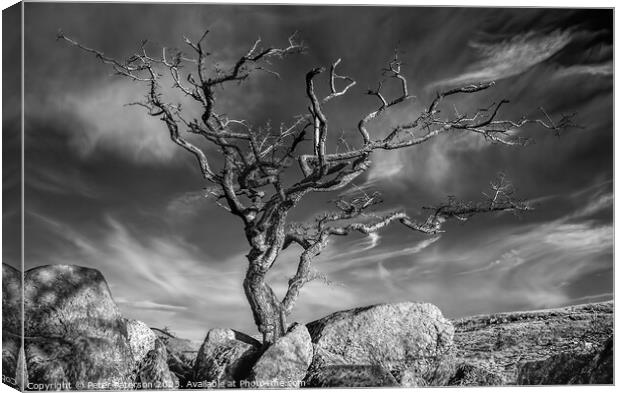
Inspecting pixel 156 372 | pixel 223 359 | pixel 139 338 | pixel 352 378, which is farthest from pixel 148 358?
pixel 352 378

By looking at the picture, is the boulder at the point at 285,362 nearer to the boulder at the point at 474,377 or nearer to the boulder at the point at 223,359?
the boulder at the point at 223,359

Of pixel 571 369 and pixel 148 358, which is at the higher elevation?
pixel 148 358

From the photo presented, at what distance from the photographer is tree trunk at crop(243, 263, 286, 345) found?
32.3ft

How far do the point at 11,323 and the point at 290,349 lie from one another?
3147mm

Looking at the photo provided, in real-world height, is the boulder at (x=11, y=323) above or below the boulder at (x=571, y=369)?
above

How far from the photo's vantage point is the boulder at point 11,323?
8477 millimetres

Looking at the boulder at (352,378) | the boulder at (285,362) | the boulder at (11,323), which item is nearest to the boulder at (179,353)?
the boulder at (285,362)

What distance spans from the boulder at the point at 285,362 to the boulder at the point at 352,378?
6.9 inches

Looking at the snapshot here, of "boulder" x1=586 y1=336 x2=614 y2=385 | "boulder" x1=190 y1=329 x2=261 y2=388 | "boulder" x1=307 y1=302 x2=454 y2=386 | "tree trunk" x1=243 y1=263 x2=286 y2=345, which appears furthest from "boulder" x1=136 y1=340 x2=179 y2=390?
"boulder" x1=586 y1=336 x2=614 y2=385

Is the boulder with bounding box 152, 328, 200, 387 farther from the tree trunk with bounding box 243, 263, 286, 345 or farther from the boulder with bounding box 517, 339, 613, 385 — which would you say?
the boulder with bounding box 517, 339, 613, 385

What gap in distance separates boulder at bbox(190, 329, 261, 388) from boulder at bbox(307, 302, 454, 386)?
81 centimetres

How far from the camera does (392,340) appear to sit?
9898 millimetres

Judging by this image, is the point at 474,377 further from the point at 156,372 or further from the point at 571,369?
the point at 156,372

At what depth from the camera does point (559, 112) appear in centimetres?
1003
